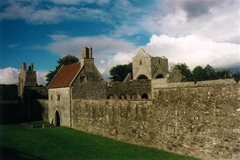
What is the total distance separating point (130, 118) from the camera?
2347 cm

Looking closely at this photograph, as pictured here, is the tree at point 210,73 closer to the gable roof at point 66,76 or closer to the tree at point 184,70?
the tree at point 184,70

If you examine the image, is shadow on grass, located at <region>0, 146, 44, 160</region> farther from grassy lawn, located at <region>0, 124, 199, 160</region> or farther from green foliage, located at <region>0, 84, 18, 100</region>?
green foliage, located at <region>0, 84, 18, 100</region>

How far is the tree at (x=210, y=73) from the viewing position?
325ft

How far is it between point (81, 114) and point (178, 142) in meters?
15.3

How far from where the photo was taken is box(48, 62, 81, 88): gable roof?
38.1 meters

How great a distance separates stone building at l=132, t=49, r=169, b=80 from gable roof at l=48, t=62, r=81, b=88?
12.3 meters

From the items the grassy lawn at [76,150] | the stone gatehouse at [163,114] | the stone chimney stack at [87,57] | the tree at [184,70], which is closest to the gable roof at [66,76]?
the stone gatehouse at [163,114]

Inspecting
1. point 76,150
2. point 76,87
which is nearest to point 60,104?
point 76,87

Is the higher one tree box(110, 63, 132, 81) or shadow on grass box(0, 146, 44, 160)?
tree box(110, 63, 132, 81)

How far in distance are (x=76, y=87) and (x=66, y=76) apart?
4.45 metres

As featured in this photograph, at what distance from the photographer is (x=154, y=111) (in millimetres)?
21016

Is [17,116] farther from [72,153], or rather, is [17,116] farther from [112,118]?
[72,153]

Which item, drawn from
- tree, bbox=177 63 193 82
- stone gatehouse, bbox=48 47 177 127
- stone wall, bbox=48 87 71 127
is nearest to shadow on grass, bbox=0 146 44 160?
stone gatehouse, bbox=48 47 177 127

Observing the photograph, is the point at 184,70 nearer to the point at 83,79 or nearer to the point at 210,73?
the point at 210,73
